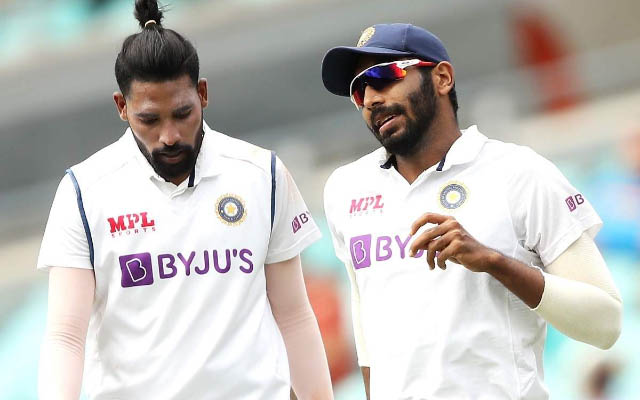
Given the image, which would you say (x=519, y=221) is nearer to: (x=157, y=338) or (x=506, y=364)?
(x=506, y=364)

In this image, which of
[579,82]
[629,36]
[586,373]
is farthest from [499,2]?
[586,373]

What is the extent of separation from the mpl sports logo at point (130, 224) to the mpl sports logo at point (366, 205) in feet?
2.10

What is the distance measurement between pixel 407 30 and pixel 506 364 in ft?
3.62

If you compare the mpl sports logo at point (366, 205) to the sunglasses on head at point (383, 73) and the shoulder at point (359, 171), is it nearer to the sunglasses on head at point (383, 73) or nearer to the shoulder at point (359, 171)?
the shoulder at point (359, 171)

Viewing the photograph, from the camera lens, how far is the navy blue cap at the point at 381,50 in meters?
4.70

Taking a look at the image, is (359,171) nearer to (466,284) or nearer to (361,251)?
(361,251)

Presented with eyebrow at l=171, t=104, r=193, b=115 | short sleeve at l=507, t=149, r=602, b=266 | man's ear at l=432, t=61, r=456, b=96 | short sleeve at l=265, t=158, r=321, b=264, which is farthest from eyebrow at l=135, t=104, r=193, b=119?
short sleeve at l=507, t=149, r=602, b=266

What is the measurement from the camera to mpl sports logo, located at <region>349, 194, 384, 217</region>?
186 inches

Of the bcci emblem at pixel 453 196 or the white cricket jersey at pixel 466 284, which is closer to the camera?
the white cricket jersey at pixel 466 284

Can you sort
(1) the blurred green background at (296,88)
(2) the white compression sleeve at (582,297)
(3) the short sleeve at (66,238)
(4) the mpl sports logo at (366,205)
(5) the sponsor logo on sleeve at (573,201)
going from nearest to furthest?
(2) the white compression sleeve at (582,297) → (5) the sponsor logo on sleeve at (573,201) → (3) the short sleeve at (66,238) → (4) the mpl sports logo at (366,205) → (1) the blurred green background at (296,88)

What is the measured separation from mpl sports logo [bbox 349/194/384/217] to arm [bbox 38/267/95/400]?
0.88 m

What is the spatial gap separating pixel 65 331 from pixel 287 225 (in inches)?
31.7

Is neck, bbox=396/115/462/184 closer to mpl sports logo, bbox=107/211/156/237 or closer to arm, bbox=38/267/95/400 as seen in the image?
mpl sports logo, bbox=107/211/156/237

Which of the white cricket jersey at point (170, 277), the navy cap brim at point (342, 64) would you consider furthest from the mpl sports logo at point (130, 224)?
the navy cap brim at point (342, 64)
